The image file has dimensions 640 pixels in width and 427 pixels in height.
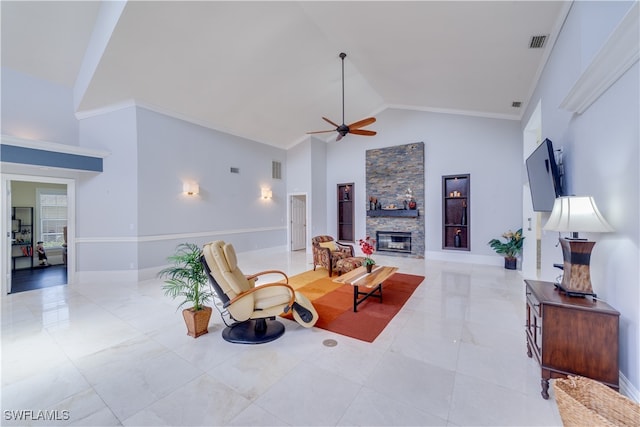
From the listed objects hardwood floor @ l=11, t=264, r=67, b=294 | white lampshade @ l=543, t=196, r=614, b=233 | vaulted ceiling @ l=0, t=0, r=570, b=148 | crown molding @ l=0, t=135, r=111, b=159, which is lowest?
hardwood floor @ l=11, t=264, r=67, b=294

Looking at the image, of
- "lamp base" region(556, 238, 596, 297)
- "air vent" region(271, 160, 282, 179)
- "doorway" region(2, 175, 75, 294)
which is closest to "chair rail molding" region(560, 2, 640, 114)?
"lamp base" region(556, 238, 596, 297)

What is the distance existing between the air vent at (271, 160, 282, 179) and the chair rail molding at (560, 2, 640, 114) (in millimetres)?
7376

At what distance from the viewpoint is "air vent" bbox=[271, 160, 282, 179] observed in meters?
8.58

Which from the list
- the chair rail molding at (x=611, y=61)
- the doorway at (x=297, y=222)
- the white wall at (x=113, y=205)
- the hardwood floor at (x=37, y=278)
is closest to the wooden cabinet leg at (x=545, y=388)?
the chair rail molding at (x=611, y=61)

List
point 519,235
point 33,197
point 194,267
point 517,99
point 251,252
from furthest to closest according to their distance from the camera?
1. point 251,252
2. point 33,197
3. point 519,235
4. point 517,99
5. point 194,267

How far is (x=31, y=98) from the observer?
469 centimetres

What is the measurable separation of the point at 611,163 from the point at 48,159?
7.44 m

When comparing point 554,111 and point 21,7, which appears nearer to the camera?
point 554,111

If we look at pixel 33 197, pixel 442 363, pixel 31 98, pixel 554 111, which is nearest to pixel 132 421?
pixel 442 363

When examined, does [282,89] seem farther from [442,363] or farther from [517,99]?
[442,363]

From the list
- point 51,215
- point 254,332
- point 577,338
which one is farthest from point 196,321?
point 51,215

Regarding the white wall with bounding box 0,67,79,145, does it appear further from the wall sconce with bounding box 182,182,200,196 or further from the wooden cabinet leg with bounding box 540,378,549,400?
the wooden cabinet leg with bounding box 540,378,549,400

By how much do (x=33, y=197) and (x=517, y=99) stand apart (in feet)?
38.8

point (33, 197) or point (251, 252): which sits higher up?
point (33, 197)
